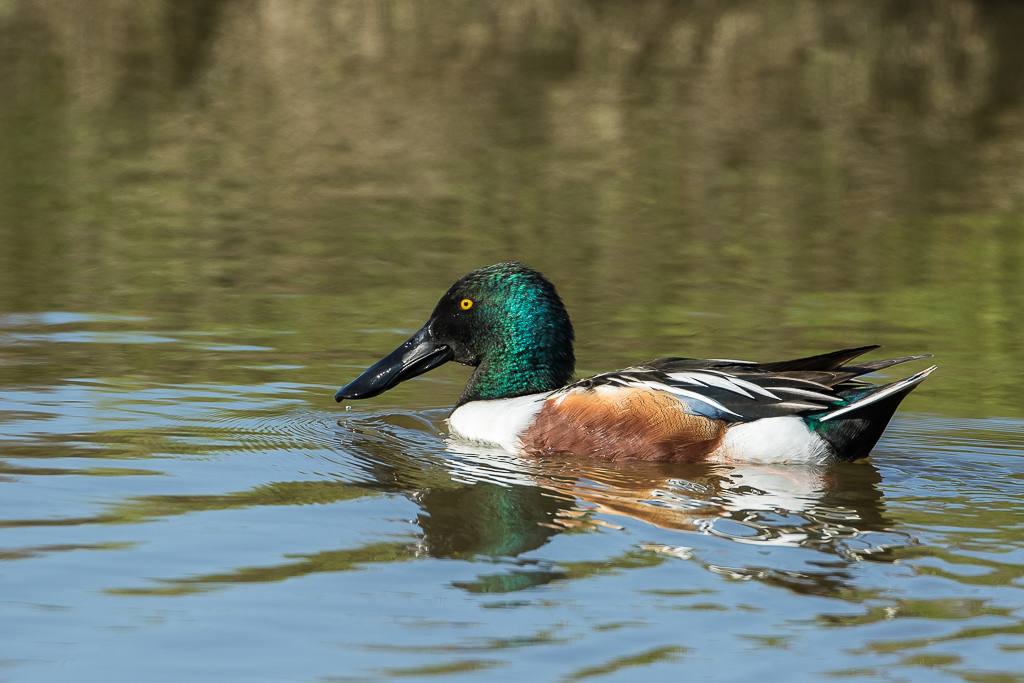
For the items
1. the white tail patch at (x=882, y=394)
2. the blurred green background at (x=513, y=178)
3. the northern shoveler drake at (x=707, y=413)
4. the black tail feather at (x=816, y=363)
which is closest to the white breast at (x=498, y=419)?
the northern shoveler drake at (x=707, y=413)

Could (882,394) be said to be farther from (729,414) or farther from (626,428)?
(626,428)

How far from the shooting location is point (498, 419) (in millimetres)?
6809

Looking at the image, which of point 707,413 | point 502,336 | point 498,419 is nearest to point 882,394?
point 707,413

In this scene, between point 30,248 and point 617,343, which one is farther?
point 30,248

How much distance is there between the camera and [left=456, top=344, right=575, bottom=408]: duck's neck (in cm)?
724

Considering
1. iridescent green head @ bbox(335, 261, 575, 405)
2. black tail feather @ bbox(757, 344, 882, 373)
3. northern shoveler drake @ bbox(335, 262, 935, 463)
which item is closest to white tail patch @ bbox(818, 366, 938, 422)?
northern shoveler drake @ bbox(335, 262, 935, 463)

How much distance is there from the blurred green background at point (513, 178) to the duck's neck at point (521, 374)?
0.79m

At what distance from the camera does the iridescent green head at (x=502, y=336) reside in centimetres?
721

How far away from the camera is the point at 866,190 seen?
50.0 ft

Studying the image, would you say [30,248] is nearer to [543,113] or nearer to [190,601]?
[190,601]

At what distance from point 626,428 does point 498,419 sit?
0.75 meters

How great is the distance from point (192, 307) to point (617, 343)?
3.28m

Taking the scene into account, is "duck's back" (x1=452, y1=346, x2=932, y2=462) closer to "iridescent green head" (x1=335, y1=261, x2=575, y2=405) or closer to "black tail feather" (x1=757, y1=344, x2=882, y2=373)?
"black tail feather" (x1=757, y1=344, x2=882, y2=373)

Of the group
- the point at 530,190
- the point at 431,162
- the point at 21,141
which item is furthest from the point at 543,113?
the point at 21,141
